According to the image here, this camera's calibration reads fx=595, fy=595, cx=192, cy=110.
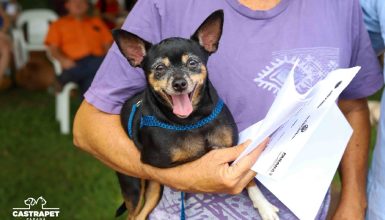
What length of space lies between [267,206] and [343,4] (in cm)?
64

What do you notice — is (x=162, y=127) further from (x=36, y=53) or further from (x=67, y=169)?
(x=36, y=53)

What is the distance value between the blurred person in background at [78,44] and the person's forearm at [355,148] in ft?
15.3

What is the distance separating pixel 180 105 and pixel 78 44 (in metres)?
5.29

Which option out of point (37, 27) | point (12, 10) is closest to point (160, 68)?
point (37, 27)

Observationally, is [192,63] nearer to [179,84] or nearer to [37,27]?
[179,84]

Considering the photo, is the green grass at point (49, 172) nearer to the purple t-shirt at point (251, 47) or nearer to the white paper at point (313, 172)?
the purple t-shirt at point (251, 47)

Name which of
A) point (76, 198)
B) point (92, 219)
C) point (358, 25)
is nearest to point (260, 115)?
point (358, 25)

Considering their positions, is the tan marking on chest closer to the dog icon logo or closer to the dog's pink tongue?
the dog's pink tongue

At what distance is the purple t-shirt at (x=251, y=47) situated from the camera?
170 centimetres

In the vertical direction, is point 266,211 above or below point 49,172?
above

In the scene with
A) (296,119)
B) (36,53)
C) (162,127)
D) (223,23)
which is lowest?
(36,53)

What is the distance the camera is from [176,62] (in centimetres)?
173

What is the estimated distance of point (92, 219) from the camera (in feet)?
13.7

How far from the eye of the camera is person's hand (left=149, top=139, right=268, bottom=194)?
1.60 meters
